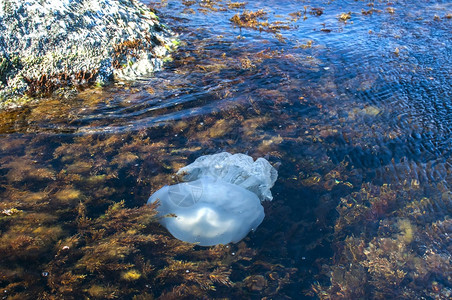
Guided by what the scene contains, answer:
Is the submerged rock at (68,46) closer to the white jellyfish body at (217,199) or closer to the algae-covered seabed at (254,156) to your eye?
the algae-covered seabed at (254,156)

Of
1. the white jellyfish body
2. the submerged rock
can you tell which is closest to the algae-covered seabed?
the white jellyfish body

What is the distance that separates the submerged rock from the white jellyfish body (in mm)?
3179

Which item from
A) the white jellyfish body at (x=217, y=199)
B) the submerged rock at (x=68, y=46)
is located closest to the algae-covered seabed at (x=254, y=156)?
the white jellyfish body at (x=217, y=199)

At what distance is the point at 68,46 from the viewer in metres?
5.47

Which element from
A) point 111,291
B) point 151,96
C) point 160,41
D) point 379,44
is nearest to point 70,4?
point 160,41

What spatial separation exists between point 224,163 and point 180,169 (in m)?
0.58

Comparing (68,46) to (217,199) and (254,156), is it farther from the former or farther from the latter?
(217,199)

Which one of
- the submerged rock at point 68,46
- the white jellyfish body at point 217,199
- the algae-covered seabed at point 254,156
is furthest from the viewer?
the submerged rock at point 68,46

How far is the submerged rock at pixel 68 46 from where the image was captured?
16.6ft

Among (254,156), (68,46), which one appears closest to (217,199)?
(254,156)

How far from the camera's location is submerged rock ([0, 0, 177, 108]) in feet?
16.6

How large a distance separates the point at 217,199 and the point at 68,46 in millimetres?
4223

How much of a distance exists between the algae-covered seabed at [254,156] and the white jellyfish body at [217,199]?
0.13 m

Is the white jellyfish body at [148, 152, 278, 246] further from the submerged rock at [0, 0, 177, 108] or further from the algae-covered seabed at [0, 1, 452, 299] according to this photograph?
the submerged rock at [0, 0, 177, 108]
